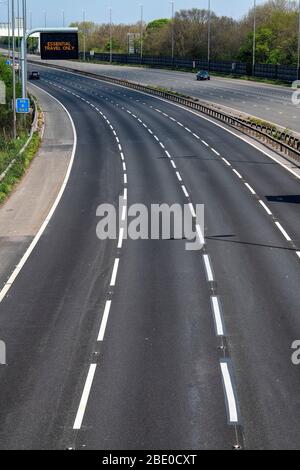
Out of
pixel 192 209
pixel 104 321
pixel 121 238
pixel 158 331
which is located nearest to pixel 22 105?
pixel 192 209

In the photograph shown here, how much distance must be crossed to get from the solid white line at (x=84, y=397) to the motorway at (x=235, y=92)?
49454 mm

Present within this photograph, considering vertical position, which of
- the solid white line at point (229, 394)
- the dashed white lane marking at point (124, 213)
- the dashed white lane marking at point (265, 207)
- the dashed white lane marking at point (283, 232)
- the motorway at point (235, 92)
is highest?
the motorway at point (235, 92)

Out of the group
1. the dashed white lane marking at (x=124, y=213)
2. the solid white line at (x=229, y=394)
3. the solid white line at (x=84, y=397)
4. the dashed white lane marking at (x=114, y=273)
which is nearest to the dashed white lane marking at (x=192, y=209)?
the dashed white lane marking at (x=124, y=213)

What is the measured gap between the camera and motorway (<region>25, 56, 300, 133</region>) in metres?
76.3

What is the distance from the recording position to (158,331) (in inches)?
763

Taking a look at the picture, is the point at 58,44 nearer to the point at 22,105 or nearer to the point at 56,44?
the point at 56,44

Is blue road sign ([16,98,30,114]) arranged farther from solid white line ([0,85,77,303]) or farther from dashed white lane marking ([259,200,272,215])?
dashed white lane marking ([259,200,272,215])

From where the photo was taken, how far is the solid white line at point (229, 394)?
14445 mm

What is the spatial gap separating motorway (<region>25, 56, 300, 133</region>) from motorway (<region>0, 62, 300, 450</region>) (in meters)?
33.4

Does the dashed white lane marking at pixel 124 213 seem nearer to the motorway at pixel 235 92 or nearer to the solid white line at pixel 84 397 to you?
the solid white line at pixel 84 397

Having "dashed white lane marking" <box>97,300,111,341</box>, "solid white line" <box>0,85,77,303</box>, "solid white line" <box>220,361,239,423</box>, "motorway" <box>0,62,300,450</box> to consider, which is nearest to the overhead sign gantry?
"solid white line" <box>0,85,77,303</box>

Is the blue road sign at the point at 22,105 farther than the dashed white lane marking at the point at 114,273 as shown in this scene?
Yes
